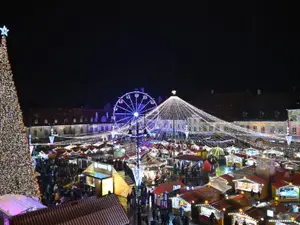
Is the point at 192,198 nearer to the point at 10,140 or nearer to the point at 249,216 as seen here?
the point at 249,216

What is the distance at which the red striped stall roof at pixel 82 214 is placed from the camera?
321 inches

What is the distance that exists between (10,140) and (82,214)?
4.73 m

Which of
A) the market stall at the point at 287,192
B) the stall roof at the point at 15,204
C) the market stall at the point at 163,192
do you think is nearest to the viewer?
the stall roof at the point at 15,204

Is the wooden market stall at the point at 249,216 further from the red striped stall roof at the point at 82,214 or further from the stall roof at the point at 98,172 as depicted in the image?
the stall roof at the point at 98,172

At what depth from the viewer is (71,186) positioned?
19859mm

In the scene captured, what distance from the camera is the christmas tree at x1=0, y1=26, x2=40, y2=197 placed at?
11109mm

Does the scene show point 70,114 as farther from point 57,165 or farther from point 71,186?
point 71,186

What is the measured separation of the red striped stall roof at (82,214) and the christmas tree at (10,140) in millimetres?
3579

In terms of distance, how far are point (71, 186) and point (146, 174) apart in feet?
18.8

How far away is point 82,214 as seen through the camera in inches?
343

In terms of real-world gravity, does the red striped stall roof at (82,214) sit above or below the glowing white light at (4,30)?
below

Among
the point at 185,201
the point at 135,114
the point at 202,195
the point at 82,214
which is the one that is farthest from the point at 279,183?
the point at 82,214

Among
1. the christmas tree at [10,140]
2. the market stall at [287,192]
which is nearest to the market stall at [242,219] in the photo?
the market stall at [287,192]

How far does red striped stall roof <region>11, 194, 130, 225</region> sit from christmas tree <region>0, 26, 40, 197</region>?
3579 mm
